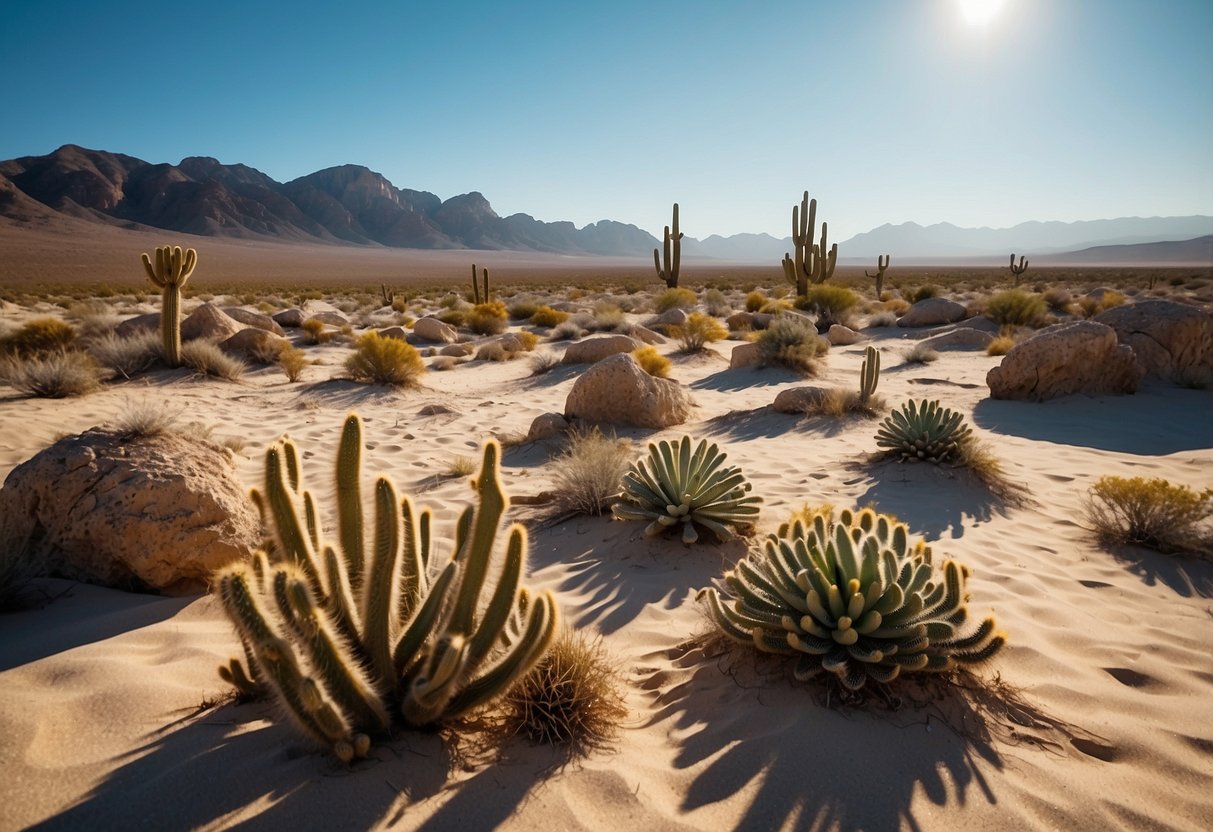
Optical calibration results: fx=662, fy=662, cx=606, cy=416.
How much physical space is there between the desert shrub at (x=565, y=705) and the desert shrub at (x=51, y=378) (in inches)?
373

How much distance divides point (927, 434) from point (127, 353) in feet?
41.4

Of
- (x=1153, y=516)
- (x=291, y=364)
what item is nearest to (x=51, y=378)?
(x=291, y=364)

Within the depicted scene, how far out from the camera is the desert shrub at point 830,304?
20.5m

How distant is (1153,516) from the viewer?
16.3ft

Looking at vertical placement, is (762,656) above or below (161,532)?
below

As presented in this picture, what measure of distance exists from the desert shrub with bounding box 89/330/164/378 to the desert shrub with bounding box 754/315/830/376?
11222 mm

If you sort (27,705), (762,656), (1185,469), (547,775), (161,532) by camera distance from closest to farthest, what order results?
(547,775) → (27,705) → (762,656) → (161,532) → (1185,469)

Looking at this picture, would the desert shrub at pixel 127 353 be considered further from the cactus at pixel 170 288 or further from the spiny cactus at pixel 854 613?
the spiny cactus at pixel 854 613

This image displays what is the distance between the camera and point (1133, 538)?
5020 mm

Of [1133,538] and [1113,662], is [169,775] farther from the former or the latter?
[1133,538]

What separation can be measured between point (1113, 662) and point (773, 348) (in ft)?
33.3

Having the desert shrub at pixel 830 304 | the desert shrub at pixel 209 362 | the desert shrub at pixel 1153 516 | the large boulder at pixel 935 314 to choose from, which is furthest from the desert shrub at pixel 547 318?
the desert shrub at pixel 1153 516

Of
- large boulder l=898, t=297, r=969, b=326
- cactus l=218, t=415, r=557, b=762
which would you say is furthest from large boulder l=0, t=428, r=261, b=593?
large boulder l=898, t=297, r=969, b=326

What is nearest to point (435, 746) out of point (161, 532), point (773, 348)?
point (161, 532)
